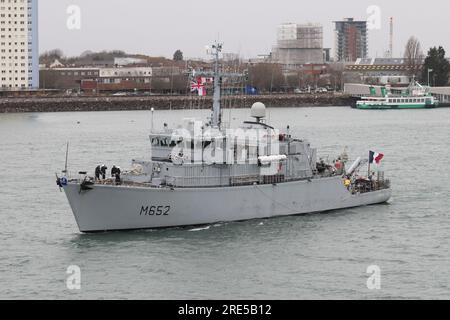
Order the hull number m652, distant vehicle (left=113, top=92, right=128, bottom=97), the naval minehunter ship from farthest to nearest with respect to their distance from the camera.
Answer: distant vehicle (left=113, top=92, right=128, bottom=97), the hull number m652, the naval minehunter ship

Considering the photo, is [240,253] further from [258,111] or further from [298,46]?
[298,46]

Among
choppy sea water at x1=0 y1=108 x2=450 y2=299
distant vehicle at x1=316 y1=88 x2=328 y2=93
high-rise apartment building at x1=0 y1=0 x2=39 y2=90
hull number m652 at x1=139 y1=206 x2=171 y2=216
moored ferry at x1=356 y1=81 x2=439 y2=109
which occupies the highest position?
high-rise apartment building at x1=0 y1=0 x2=39 y2=90

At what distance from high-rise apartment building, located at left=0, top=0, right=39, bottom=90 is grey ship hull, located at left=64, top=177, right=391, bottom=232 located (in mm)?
117062

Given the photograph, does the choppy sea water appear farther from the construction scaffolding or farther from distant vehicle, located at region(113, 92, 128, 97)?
the construction scaffolding

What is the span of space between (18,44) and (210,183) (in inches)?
4795

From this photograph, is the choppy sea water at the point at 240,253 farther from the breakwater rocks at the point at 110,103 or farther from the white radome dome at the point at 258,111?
the breakwater rocks at the point at 110,103

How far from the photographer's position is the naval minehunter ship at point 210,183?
107 ft

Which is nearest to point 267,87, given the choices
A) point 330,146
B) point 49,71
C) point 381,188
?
point 49,71

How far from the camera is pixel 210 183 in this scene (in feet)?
112

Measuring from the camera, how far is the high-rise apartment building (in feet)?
487

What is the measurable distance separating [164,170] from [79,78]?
133 metres

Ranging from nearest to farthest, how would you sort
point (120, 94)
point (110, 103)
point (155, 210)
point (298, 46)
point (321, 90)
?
point (155, 210) → point (110, 103) → point (120, 94) → point (321, 90) → point (298, 46)

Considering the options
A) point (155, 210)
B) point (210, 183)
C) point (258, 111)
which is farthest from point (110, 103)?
point (155, 210)

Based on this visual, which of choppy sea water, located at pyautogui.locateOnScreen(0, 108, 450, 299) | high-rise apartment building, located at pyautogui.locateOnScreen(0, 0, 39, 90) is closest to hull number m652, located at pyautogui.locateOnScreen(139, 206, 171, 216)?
choppy sea water, located at pyautogui.locateOnScreen(0, 108, 450, 299)
